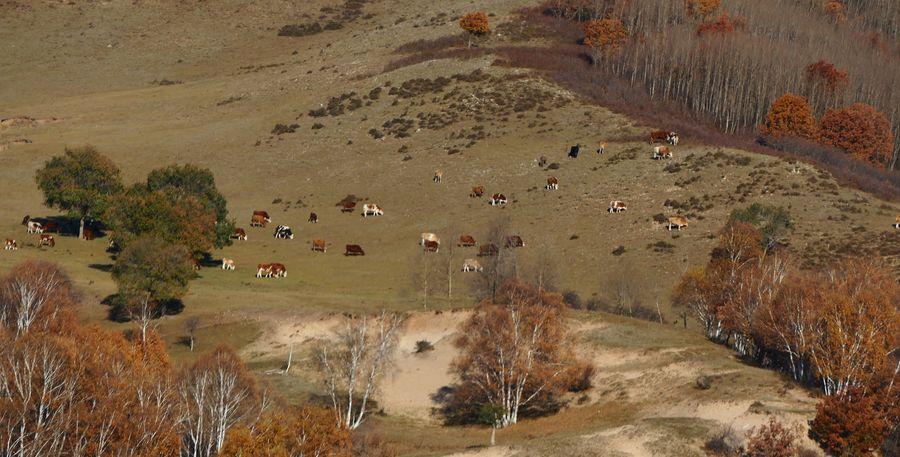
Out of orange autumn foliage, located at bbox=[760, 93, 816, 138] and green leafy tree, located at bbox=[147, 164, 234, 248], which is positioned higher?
orange autumn foliage, located at bbox=[760, 93, 816, 138]

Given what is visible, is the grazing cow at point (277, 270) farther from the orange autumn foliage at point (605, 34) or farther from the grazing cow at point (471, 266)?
the orange autumn foliage at point (605, 34)

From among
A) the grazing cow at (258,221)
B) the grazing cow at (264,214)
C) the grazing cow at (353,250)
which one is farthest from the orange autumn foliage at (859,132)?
the grazing cow at (258,221)

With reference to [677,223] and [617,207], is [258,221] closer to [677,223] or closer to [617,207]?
[617,207]

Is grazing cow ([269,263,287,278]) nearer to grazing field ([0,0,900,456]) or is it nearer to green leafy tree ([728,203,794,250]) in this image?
grazing field ([0,0,900,456])

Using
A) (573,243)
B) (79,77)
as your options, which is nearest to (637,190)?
(573,243)

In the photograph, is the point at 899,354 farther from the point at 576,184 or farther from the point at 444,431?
the point at 576,184

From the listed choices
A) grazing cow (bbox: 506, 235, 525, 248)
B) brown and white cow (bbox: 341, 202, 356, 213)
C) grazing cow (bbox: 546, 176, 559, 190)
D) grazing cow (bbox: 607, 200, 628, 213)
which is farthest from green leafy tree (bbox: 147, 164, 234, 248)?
grazing cow (bbox: 607, 200, 628, 213)
